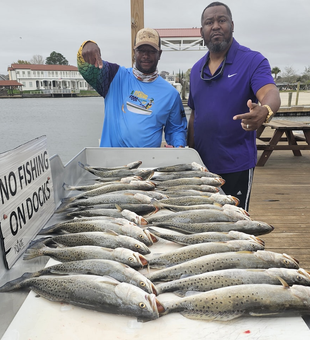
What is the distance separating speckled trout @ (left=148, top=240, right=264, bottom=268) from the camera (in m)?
1.36

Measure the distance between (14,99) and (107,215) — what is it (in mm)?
61421

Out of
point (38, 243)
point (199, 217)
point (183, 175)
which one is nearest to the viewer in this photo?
point (38, 243)

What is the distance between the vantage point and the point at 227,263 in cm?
130

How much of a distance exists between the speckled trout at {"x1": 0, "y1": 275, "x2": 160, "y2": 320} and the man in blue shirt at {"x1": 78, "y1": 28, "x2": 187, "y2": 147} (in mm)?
2032

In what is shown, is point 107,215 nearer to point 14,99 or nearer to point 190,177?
point 190,177

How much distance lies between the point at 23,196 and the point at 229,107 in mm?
2141

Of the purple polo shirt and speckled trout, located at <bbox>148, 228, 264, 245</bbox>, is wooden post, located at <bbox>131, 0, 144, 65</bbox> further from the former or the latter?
speckled trout, located at <bbox>148, 228, 264, 245</bbox>

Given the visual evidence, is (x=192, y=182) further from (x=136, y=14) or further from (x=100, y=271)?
(x=136, y=14)

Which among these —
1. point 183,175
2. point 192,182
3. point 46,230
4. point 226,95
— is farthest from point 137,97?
point 46,230

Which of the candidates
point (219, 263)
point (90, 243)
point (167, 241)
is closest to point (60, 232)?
point (90, 243)

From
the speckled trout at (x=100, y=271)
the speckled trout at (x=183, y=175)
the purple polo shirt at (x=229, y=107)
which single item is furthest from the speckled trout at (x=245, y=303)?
the purple polo shirt at (x=229, y=107)

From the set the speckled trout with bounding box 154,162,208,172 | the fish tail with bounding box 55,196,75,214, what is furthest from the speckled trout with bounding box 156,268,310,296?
the speckled trout with bounding box 154,162,208,172

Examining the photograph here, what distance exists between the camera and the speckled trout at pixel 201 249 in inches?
53.4

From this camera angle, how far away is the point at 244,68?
2.75m
